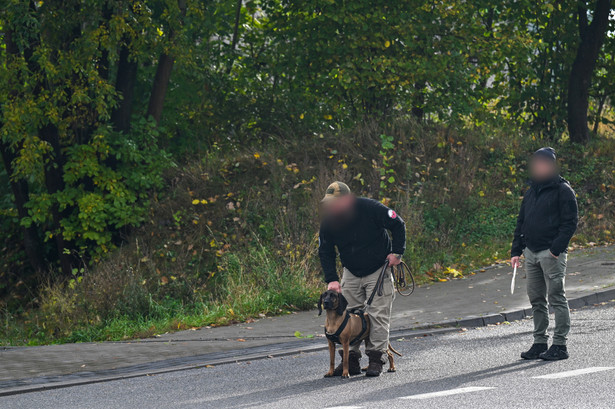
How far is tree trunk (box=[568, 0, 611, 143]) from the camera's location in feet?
74.0

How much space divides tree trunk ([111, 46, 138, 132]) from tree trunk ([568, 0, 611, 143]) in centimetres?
1180

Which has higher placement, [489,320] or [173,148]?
[173,148]

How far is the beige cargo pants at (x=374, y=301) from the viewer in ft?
26.2

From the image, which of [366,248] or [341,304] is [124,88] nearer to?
[366,248]

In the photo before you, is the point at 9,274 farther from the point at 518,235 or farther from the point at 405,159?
the point at 518,235

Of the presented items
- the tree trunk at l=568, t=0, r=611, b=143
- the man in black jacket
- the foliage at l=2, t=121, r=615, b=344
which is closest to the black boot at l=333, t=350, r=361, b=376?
the man in black jacket

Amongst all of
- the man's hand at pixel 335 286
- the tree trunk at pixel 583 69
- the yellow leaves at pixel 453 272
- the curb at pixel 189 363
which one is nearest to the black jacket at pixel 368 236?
the man's hand at pixel 335 286

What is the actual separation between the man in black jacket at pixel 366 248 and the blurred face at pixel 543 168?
1486 mm

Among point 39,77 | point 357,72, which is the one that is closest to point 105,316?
point 39,77

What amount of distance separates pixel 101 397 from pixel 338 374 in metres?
2.17

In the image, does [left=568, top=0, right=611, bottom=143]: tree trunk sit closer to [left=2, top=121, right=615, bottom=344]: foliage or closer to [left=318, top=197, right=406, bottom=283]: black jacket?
[left=2, top=121, right=615, bottom=344]: foliage

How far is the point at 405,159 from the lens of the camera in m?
19.3

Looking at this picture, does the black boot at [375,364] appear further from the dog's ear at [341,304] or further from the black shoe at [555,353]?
the black shoe at [555,353]

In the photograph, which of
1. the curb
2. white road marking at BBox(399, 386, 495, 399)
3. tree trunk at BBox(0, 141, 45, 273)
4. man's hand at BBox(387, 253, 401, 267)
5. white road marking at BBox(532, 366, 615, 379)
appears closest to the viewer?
white road marking at BBox(399, 386, 495, 399)
